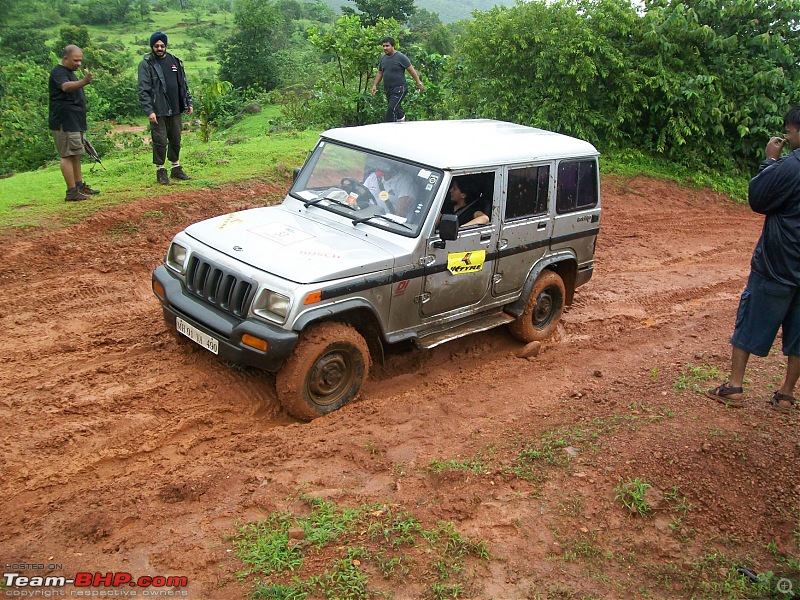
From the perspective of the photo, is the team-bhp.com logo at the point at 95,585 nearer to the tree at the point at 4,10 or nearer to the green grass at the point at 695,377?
the green grass at the point at 695,377

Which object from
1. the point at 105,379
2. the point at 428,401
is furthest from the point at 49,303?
the point at 428,401

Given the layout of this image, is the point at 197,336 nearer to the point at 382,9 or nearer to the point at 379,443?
the point at 379,443

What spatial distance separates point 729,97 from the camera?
13312mm

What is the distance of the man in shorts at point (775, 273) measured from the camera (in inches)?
194

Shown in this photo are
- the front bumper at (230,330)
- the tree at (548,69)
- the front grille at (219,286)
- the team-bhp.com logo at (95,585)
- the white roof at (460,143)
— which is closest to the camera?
the team-bhp.com logo at (95,585)

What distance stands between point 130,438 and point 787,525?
4288mm

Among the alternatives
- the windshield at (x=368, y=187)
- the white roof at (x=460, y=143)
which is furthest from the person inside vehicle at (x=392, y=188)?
the white roof at (x=460, y=143)

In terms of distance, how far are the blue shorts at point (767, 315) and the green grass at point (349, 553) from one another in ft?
9.16

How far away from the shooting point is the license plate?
17.1 feet

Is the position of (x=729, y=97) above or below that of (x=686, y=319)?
above

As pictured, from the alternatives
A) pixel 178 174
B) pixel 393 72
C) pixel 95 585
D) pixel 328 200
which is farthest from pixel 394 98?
pixel 95 585

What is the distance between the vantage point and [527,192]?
255 inches

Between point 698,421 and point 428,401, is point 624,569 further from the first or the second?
point 428,401

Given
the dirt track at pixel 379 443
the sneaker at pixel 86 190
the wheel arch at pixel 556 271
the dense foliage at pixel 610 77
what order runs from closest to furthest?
the dirt track at pixel 379 443, the wheel arch at pixel 556 271, the sneaker at pixel 86 190, the dense foliage at pixel 610 77
